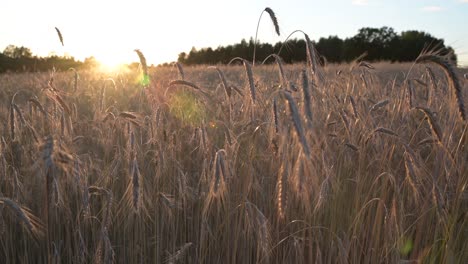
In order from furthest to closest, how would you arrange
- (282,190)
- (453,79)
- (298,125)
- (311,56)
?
1. (311,56)
2. (453,79)
3. (282,190)
4. (298,125)

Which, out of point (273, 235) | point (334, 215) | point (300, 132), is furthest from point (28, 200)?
point (300, 132)

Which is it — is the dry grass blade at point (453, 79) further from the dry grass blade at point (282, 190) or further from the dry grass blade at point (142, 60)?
the dry grass blade at point (142, 60)

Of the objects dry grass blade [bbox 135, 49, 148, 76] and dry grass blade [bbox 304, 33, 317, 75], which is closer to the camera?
dry grass blade [bbox 304, 33, 317, 75]

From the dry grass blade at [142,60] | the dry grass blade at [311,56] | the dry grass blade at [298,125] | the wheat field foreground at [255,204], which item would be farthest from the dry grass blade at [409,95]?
the dry grass blade at [298,125]

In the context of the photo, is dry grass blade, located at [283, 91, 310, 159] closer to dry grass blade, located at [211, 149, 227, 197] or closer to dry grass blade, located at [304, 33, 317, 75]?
dry grass blade, located at [211, 149, 227, 197]

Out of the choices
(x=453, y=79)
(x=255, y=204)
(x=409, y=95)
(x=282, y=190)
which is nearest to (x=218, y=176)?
(x=282, y=190)

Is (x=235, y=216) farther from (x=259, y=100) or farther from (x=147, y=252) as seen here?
(x=259, y=100)

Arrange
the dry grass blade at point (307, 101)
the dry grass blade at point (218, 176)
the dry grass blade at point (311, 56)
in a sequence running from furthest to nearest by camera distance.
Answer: the dry grass blade at point (311, 56) → the dry grass blade at point (218, 176) → the dry grass blade at point (307, 101)

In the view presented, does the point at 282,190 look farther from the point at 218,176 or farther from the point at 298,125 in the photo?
the point at 298,125

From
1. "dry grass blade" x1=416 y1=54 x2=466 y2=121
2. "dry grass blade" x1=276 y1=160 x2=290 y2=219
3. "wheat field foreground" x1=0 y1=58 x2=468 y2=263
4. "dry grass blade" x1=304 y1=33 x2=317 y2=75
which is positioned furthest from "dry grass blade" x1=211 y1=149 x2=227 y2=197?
"dry grass blade" x1=416 y1=54 x2=466 y2=121

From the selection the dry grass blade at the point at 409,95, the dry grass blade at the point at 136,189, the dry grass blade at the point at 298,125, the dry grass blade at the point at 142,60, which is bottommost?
the dry grass blade at the point at 136,189

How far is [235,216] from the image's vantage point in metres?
2.15

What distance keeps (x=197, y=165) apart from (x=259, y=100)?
52 cm

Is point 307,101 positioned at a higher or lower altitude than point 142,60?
lower
